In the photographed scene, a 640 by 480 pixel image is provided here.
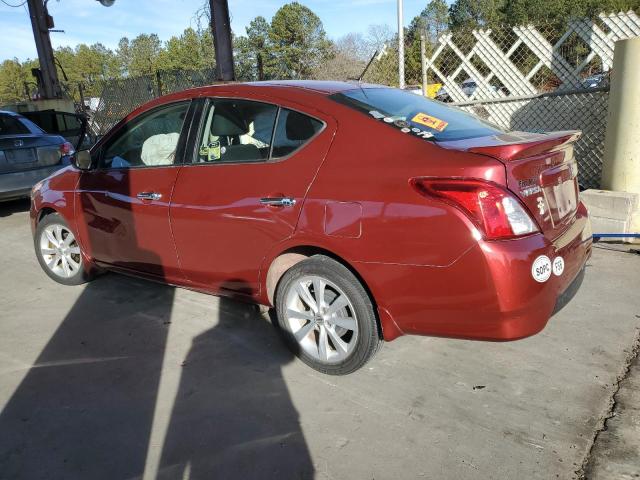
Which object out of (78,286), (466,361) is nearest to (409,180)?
(466,361)

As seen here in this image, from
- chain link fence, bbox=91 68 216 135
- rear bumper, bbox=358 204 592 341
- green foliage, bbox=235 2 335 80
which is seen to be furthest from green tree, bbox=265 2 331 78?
rear bumper, bbox=358 204 592 341

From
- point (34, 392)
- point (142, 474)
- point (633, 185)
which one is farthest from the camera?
point (633, 185)

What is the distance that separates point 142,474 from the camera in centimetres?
233

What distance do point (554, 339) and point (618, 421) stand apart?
879mm

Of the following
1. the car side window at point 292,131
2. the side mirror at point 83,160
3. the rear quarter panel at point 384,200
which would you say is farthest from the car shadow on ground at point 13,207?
the rear quarter panel at point 384,200

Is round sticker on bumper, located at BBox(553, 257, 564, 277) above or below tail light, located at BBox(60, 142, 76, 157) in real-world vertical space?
below

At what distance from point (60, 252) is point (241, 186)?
2.47 meters

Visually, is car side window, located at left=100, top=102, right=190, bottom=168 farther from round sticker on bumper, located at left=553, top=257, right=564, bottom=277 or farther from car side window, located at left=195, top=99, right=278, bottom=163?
round sticker on bumper, located at left=553, top=257, right=564, bottom=277

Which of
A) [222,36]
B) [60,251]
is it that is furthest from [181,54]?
[60,251]

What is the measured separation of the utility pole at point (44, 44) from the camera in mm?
15648

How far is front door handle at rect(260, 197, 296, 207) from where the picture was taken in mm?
2952

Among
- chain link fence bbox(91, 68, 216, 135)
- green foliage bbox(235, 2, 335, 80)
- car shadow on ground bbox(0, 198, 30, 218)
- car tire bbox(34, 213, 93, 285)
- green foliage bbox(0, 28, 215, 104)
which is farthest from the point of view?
green foliage bbox(0, 28, 215, 104)

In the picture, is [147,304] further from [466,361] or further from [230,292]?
[466,361]

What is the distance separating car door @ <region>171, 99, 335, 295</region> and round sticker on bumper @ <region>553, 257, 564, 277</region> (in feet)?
4.36
